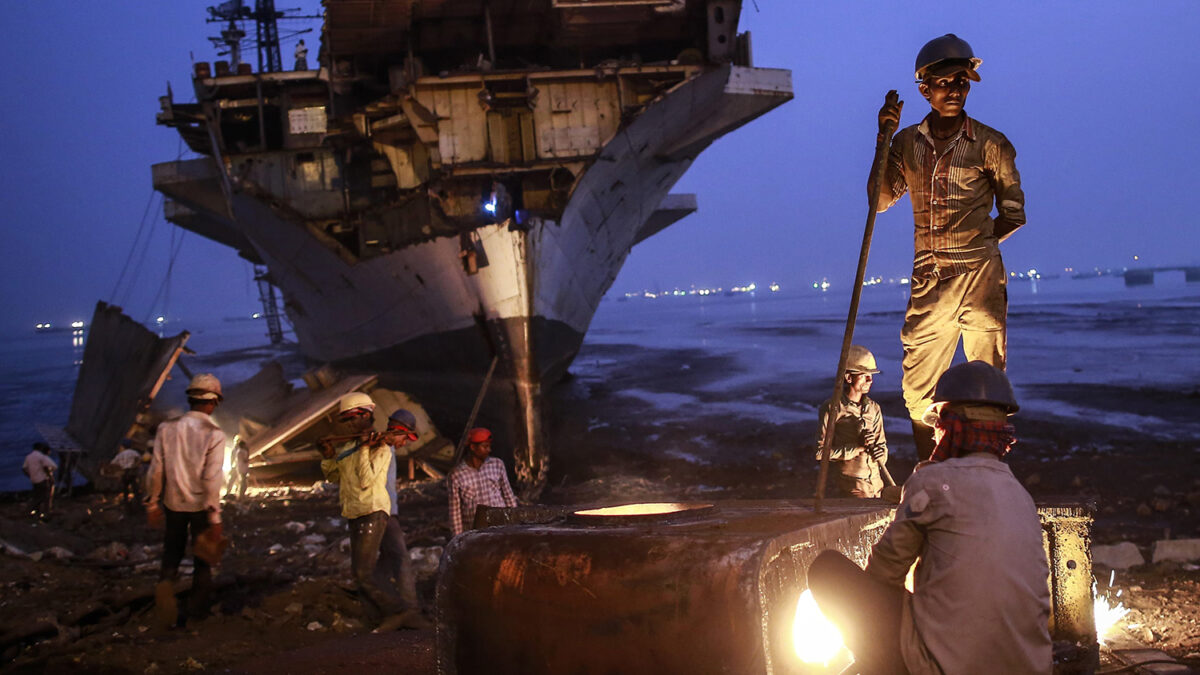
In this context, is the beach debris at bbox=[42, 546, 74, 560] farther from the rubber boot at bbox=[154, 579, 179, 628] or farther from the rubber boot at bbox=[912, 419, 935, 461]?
the rubber boot at bbox=[912, 419, 935, 461]

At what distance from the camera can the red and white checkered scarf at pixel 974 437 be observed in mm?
2281

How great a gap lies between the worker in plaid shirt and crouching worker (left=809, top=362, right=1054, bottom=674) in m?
3.28

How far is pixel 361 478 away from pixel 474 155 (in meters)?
10.1

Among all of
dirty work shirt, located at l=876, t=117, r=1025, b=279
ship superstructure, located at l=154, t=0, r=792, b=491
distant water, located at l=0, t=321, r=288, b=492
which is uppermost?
ship superstructure, located at l=154, t=0, r=792, b=491

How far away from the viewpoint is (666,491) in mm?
10273

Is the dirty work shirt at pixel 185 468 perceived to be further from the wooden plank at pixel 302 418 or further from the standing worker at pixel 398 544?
the wooden plank at pixel 302 418

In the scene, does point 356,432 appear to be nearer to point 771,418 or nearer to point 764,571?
point 764,571

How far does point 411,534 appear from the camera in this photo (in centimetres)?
827

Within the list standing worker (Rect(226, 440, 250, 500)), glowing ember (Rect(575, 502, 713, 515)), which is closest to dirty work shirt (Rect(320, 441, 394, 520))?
glowing ember (Rect(575, 502, 713, 515))

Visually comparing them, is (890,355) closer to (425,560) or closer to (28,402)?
(425,560)

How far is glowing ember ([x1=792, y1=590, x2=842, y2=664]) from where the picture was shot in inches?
94.3

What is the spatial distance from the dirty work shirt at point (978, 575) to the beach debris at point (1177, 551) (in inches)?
155

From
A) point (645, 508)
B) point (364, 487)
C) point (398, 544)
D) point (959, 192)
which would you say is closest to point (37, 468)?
point (398, 544)

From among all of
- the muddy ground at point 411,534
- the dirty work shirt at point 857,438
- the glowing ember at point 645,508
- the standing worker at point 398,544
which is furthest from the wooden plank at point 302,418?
the glowing ember at point 645,508
